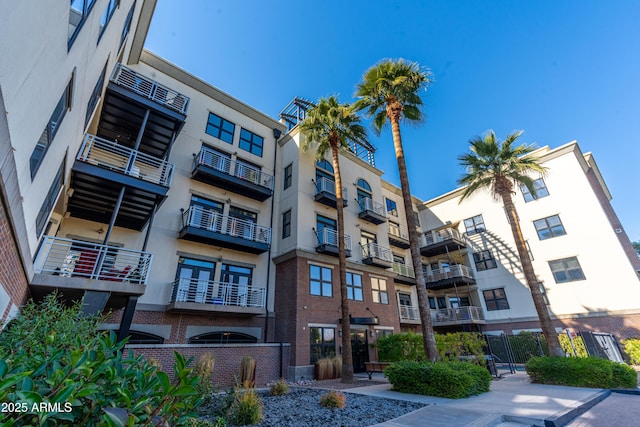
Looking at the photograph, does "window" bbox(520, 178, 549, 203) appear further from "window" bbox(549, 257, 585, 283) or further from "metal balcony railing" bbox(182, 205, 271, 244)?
"metal balcony railing" bbox(182, 205, 271, 244)

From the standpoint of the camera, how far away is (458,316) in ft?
76.0

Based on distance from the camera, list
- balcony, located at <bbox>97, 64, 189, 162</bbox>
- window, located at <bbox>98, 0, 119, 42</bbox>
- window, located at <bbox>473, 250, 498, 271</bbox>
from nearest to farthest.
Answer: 1. window, located at <bbox>98, 0, 119, 42</bbox>
2. balcony, located at <bbox>97, 64, 189, 162</bbox>
3. window, located at <bbox>473, 250, 498, 271</bbox>

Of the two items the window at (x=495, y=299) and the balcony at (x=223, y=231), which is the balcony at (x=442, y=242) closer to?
the window at (x=495, y=299)

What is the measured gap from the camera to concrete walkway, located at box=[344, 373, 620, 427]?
616 centimetres

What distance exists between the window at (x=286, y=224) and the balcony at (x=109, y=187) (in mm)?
7242

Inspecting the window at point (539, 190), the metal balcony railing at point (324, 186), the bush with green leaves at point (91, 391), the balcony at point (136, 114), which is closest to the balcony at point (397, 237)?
the metal balcony railing at point (324, 186)

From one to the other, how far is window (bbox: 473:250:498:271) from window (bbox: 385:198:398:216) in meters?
7.97

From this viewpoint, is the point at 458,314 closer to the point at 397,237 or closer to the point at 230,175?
the point at 397,237

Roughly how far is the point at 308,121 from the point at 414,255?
9.44 m

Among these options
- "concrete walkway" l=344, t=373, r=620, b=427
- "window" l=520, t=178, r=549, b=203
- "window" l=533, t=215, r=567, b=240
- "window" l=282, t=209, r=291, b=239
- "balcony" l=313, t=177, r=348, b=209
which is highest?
"window" l=520, t=178, r=549, b=203

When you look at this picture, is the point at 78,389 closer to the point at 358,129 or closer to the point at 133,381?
the point at 133,381

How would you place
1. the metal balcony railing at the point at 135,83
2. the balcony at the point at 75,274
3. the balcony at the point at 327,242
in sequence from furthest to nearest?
1. the balcony at the point at 327,242
2. the metal balcony railing at the point at 135,83
3. the balcony at the point at 75,274

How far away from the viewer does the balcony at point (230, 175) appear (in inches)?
607

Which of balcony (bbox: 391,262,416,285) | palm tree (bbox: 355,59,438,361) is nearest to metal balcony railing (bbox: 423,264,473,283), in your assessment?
balcony (bbox: 391,262,416,285)
